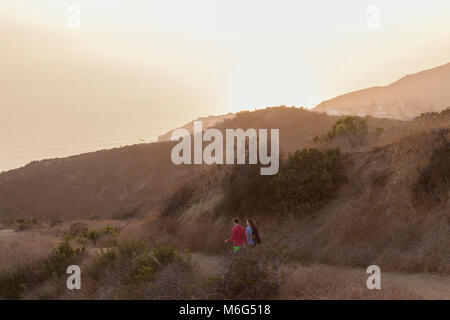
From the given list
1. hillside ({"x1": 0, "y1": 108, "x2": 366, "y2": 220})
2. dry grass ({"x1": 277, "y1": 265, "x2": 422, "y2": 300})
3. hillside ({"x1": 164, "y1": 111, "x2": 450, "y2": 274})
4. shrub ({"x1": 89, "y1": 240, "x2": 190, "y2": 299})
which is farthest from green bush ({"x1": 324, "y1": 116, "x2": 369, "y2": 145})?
hillside ({"x1": 0, "y1": 108, "x2": 366, "y2": 220})

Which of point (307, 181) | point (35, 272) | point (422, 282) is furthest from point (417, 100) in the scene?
point (35, 272)

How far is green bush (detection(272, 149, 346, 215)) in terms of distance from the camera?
2002 cm

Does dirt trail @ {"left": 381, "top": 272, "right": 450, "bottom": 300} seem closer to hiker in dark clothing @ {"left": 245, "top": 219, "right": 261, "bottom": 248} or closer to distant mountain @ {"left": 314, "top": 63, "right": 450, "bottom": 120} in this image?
hiker in dark clothing @ {"left": 245, "top": 219, "right": 261, "bottom": 248}

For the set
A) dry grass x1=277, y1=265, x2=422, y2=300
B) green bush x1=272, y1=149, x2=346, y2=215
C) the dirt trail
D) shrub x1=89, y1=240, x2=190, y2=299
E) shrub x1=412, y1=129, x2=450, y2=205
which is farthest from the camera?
green bush x1=272, y1=149, x2=346, y2=215

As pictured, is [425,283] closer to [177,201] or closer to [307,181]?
[307,181]

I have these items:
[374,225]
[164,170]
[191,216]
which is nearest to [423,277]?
[374,225]

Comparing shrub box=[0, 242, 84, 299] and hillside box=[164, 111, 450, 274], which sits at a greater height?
hillside box=[164, 111, 450, 274]

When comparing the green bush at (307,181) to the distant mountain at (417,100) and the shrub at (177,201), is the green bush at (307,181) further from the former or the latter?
the distant mountain at (417,100)

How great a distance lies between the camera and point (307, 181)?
20.7m

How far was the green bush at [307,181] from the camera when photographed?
2002 cm

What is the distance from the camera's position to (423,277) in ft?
42.9

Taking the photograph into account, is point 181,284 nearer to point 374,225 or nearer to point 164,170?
point 374,225
